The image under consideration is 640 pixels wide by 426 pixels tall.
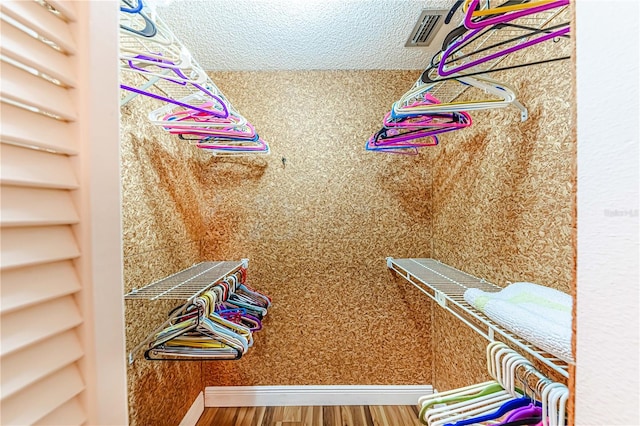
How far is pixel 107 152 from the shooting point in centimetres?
49

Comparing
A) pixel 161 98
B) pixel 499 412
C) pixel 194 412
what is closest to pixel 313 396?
pixel 194 412

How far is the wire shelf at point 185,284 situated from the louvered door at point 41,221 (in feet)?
3.21

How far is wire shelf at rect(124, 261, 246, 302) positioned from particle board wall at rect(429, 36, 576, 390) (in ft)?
4.33

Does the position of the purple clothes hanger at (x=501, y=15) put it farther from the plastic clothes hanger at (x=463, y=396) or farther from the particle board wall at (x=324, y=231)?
the particle board wall at (x=324, y=231)

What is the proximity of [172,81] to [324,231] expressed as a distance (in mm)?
1397

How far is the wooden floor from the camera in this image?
2.12 metres

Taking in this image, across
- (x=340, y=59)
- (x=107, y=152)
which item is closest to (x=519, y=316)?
(x=107, y=152)

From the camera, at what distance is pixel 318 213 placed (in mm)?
2361

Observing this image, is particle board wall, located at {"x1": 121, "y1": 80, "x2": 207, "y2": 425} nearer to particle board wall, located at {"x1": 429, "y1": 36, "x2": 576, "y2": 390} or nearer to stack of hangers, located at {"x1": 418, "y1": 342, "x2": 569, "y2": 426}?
stack of hangers, located at {"x1": 418, "y1": 342, "x2": 569, "y2": 426}

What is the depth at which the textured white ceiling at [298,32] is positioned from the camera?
65.1 inches

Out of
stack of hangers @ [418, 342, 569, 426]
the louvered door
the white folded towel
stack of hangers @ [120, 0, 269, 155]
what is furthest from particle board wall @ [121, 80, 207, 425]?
the white folded towel

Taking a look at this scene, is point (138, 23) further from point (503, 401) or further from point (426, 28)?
point (503, 401)
